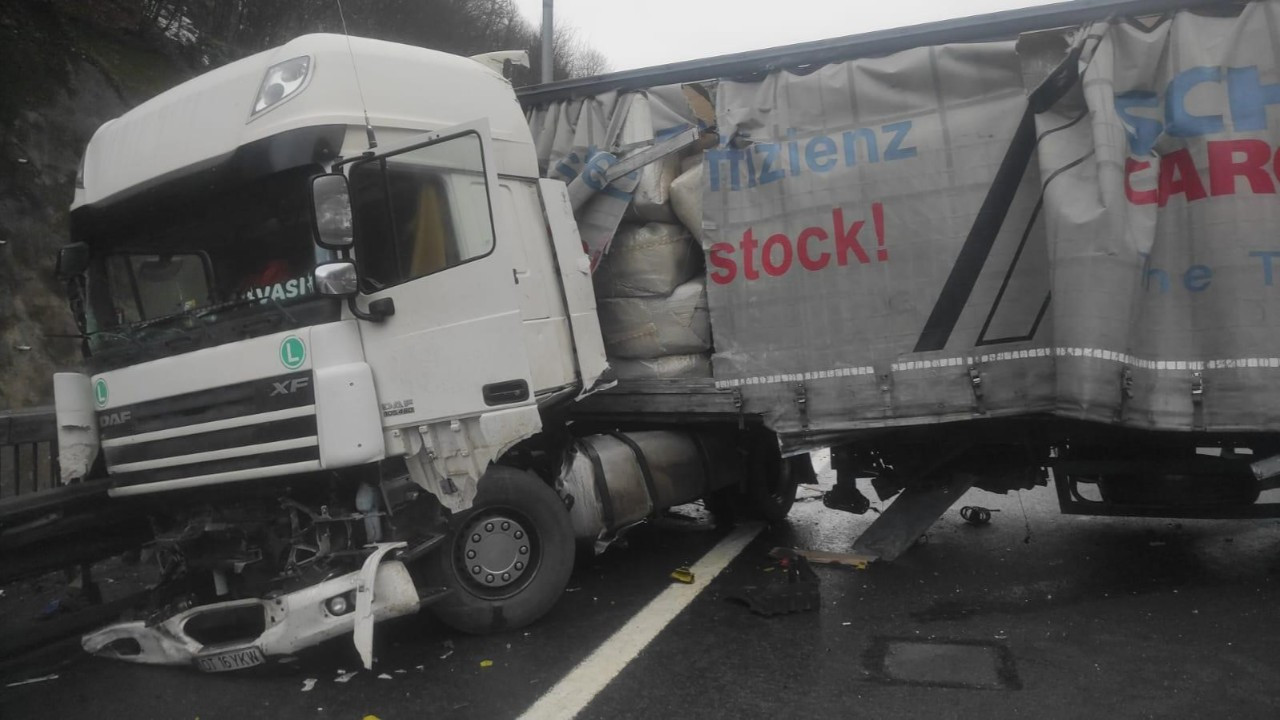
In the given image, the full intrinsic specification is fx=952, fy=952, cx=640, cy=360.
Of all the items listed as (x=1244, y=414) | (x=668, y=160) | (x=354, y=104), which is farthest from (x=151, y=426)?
(x=1244, y=414)

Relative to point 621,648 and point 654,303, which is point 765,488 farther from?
point 621,648

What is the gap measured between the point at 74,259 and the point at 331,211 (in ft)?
6.37

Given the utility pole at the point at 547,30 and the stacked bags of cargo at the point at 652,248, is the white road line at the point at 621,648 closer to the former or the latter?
the stacked bags of cargo at the point at 652,248

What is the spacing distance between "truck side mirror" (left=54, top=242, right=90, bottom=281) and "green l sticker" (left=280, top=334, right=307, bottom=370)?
1649 mm

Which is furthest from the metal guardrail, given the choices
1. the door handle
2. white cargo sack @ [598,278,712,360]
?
white cargo sack @ [598,278,712,360]

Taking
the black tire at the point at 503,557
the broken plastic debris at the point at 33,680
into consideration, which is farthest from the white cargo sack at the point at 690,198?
the broken plastic debris at the point at 33,680

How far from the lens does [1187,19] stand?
4.91 metres

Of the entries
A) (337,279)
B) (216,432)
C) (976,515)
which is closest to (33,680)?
(216,432)

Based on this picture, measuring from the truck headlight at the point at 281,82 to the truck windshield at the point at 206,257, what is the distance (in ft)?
1.17

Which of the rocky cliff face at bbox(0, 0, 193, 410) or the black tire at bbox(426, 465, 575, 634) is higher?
the rocky cliff face at bbox(0, 0, 193, 410)

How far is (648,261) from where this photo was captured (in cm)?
612

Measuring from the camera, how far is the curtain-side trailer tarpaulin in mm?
4805

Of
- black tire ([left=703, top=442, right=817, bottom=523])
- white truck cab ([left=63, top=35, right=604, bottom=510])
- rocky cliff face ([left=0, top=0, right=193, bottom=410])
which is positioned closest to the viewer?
white truck cab ([left=63, top=35, right=604, bottom=510])

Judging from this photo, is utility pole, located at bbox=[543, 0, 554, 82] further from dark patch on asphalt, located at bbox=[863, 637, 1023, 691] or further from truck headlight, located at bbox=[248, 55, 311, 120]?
dark patch on asphalt, located at bbox=[863, 637, 1023, 691]
